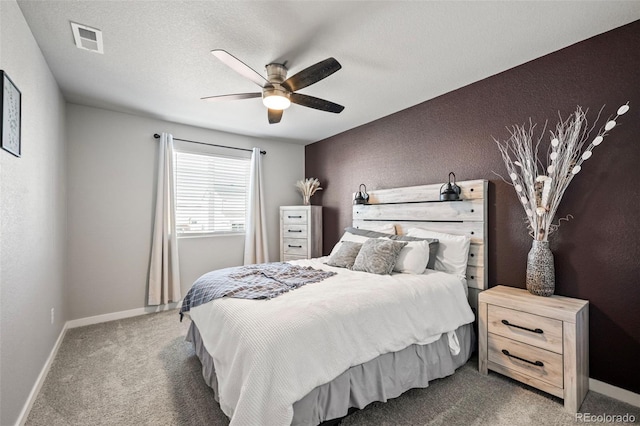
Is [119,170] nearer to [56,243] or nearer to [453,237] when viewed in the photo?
[56,243]

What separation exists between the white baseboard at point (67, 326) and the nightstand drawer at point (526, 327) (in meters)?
3.23

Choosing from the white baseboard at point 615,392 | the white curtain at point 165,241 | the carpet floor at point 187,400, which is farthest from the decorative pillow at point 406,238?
the white curtain at point 165,241

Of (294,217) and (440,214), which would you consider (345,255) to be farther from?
(294,217)

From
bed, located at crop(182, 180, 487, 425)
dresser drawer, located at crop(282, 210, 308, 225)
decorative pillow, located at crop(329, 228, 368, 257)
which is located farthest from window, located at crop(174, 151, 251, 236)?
bed, located at crop(182, 180, 487, 425)

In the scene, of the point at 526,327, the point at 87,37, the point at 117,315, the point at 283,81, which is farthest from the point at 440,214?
the point at 117,315

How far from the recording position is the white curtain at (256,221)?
4.65 m

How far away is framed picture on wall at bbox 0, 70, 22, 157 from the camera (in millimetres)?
1609

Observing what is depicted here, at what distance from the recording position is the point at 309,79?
2.20 m

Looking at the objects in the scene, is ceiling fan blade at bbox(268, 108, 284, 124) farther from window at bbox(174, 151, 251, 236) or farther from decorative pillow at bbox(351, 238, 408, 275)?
window at bbox(174, 151, 251, 236)

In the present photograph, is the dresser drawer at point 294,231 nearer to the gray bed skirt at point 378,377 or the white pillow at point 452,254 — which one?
the white pillow at point 452,254

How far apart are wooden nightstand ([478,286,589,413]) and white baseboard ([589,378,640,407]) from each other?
7 centimetres

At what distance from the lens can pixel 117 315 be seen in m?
3.68

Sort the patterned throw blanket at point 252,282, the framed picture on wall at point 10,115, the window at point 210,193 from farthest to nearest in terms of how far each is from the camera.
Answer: the window at point 210,193
the patterned throw blanket at point 252,282
the framed picture on wall at point 10,115

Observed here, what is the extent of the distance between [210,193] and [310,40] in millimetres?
2912
